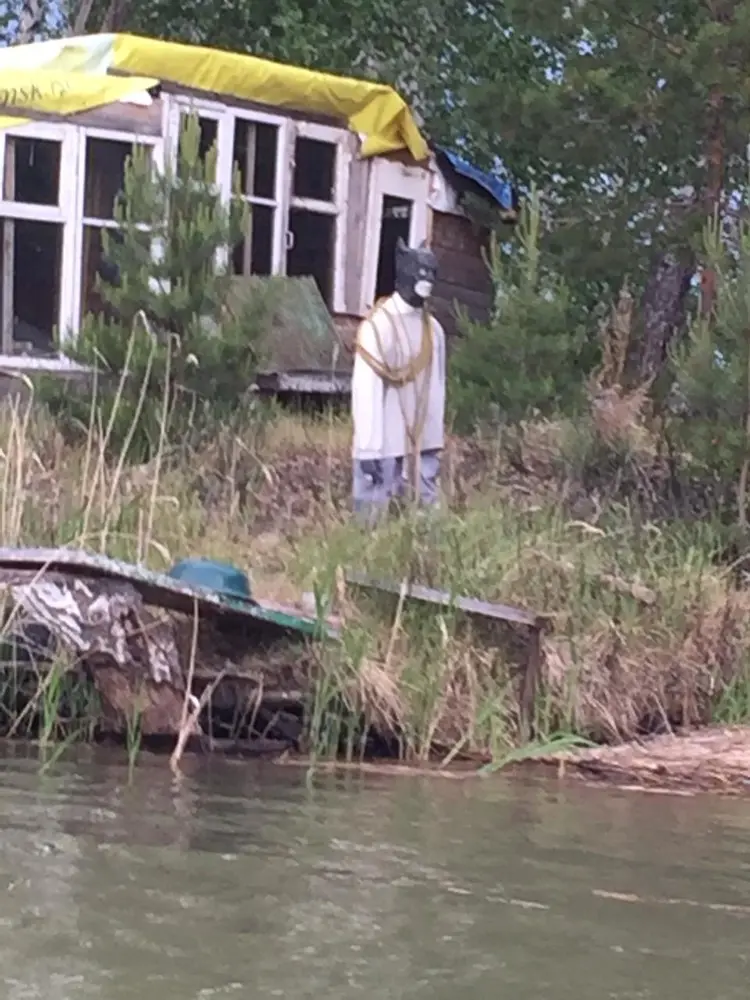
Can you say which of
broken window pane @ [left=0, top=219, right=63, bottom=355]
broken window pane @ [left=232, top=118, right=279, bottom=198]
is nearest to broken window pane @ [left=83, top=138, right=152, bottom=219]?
broken window pane @ [left=0, top=219, right=63, bottom=355]

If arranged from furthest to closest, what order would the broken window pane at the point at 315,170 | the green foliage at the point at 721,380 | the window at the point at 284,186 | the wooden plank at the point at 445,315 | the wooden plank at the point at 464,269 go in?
1. the wooden plank at the point at 464,269
2. the wooden plank at the point at 445,315
3. the broken window pane at the point at 315,170
4. the window at the point at 284,186
5. the green foliage at the point at 721,380

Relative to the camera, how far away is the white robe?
10.1m

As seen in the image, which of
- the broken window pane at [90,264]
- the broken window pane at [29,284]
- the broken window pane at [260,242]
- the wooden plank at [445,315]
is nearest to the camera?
the broken window pane at [29,284]

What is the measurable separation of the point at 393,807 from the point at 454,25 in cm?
1599

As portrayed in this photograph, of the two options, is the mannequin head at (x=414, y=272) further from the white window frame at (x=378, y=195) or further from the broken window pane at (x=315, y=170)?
the white window frame at (x=378, y=195)

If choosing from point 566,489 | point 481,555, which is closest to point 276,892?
point 481,555

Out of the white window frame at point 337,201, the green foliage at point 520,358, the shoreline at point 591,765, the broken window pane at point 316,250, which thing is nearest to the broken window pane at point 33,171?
the white window frame at point 337,201

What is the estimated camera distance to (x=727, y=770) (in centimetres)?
798

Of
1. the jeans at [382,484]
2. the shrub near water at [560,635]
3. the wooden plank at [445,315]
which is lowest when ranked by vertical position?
the shrub near water at [560,635]

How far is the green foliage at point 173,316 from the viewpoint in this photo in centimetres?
1123

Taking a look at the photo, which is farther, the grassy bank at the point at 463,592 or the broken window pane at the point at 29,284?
the broken window pane at the point at 29,284

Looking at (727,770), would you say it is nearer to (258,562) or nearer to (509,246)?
(258,562)

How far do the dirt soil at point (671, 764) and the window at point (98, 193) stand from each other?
6.98 metres

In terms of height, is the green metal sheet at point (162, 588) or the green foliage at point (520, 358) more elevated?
the green foliage at point (520, 358)
